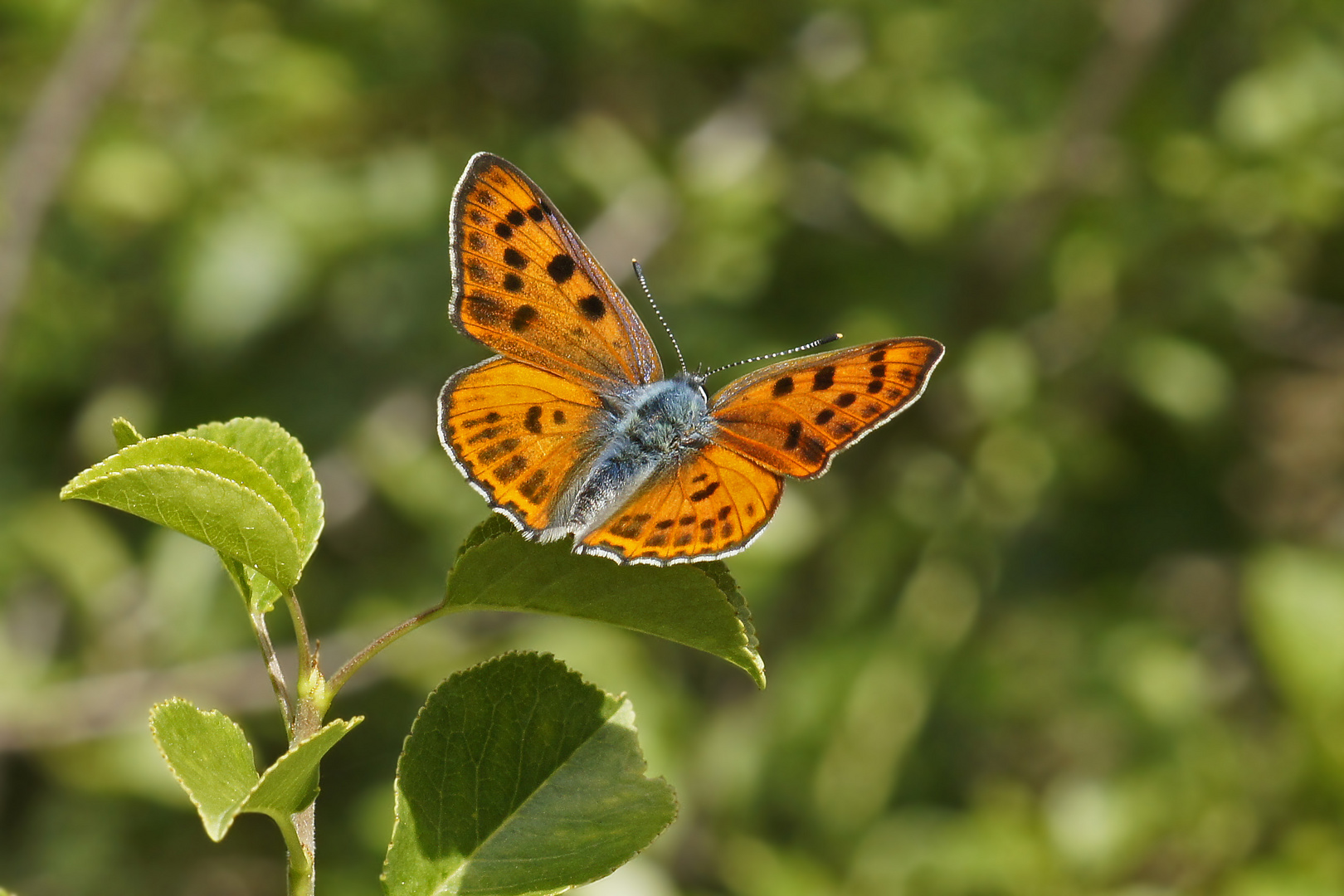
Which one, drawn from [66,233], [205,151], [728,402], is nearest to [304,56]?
[205,151]

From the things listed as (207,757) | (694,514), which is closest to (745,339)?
(694,514)

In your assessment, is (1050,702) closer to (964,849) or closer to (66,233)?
(964,849)

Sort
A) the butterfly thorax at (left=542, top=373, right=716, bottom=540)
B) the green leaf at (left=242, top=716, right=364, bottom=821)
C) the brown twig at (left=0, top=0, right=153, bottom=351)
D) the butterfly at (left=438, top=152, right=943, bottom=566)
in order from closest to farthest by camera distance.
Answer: the green leaf at (left=242, top=716, right=364, bottom=821) < the butterfly at (left=438, top=152, right=943, bottom=566) < the butterfly thorax at (left=542, top=373, right=716, bottom=540) < the brown twig at (left=0, top=0, right=153, bottom=351)

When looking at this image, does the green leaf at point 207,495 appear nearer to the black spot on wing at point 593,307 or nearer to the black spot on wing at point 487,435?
the black spot on wing at point 487,435

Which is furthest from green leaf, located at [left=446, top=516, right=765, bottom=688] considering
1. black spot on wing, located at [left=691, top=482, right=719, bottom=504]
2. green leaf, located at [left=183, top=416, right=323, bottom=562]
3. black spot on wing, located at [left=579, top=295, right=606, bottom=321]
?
black spot on wing, located at [left=579, top=295, right=606, bottom=321]

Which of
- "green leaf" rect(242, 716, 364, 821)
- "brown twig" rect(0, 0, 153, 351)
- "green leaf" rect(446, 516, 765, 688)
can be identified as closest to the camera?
"green leaf" rect(242, 716, 364, 821)

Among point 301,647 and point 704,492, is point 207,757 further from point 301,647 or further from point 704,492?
point 704,492

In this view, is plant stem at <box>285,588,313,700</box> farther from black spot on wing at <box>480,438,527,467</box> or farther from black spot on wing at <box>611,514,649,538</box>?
black spot on wing at <box>480,438,527,467</box>

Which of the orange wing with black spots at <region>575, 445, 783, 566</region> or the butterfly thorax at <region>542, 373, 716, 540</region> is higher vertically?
the butterfly thorax at <region>542, 373, 716, 540</region>
